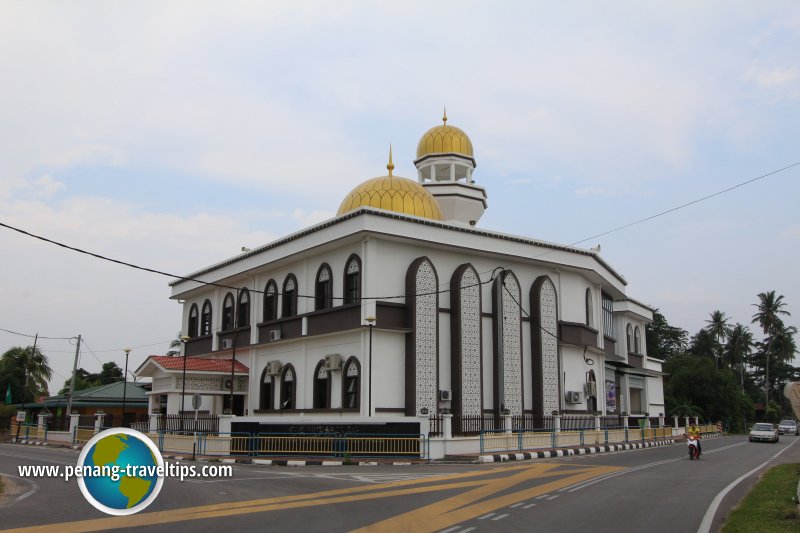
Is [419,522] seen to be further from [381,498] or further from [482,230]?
[482,230]

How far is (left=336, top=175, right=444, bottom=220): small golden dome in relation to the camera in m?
28.6

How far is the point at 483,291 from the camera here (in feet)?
90.7

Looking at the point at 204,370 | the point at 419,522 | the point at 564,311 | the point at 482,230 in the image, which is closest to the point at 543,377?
the point at 564,311

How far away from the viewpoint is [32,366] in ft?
186

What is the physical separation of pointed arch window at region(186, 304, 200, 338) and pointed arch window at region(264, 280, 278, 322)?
732 cm

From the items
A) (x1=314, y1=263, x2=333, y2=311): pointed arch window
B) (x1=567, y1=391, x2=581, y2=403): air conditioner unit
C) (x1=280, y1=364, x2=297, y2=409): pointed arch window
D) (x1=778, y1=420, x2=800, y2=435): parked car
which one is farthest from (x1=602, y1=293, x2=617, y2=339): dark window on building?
(x1=778, y1=420, x2=800, y2=435): parked car

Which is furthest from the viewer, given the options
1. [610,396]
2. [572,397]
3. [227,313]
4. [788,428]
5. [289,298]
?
[788,428]

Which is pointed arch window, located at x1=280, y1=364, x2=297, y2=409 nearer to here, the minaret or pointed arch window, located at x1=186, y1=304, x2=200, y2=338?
pointed arch window, located at x1=186, y1=304, x2=200, y2=338

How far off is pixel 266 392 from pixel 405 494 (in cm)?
1806

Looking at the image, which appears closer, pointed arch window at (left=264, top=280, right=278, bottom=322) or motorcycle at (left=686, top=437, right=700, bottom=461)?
motorcycle at (left=686, top=437, right=700, bottom=461)

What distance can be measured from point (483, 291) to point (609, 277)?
28.0 feet

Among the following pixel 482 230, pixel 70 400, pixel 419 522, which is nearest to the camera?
pixel 419 522

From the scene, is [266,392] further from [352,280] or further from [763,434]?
[763,434]

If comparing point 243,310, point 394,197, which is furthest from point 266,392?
point 394,197
